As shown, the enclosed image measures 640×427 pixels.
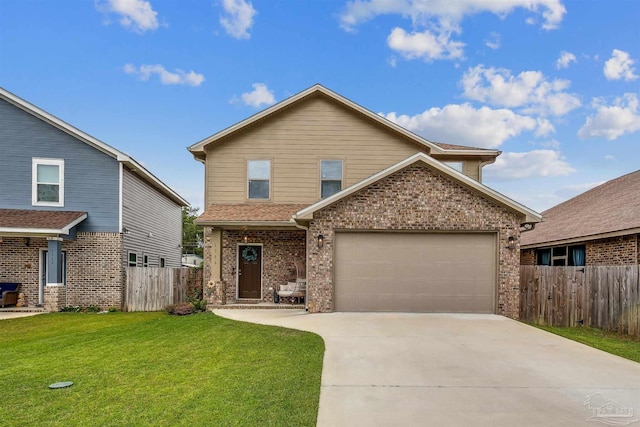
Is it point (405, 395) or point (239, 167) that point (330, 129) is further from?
point (405, 395)

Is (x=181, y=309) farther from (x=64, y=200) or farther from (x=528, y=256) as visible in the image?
(x=528, y=256)

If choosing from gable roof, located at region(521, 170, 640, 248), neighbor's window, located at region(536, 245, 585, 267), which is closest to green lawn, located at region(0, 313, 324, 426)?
gable roof, located at region(521, 170, 640, 248)

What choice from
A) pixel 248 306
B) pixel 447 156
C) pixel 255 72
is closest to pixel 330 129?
pixel 447 156

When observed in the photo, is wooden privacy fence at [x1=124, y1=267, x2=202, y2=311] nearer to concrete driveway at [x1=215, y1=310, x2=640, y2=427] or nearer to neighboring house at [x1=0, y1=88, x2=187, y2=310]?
neighboring house at [x1=0, y1=88, x2=187, y2=310]

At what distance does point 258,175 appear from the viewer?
1388 centimetres

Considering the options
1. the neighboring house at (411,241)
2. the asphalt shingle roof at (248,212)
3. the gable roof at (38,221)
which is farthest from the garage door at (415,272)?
the gable roof at (38,221)

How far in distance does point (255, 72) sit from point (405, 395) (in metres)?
19.0

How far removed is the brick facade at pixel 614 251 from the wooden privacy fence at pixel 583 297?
4.67ft

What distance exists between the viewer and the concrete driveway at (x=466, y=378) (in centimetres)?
435

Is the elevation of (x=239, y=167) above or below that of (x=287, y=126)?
below

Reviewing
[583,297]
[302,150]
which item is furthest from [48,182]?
[583,297]

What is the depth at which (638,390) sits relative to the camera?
16.9ft

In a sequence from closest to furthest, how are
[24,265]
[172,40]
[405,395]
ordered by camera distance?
1. [405,395]
2. [24,265]
3. [172,40]

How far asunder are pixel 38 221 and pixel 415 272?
1213cm
